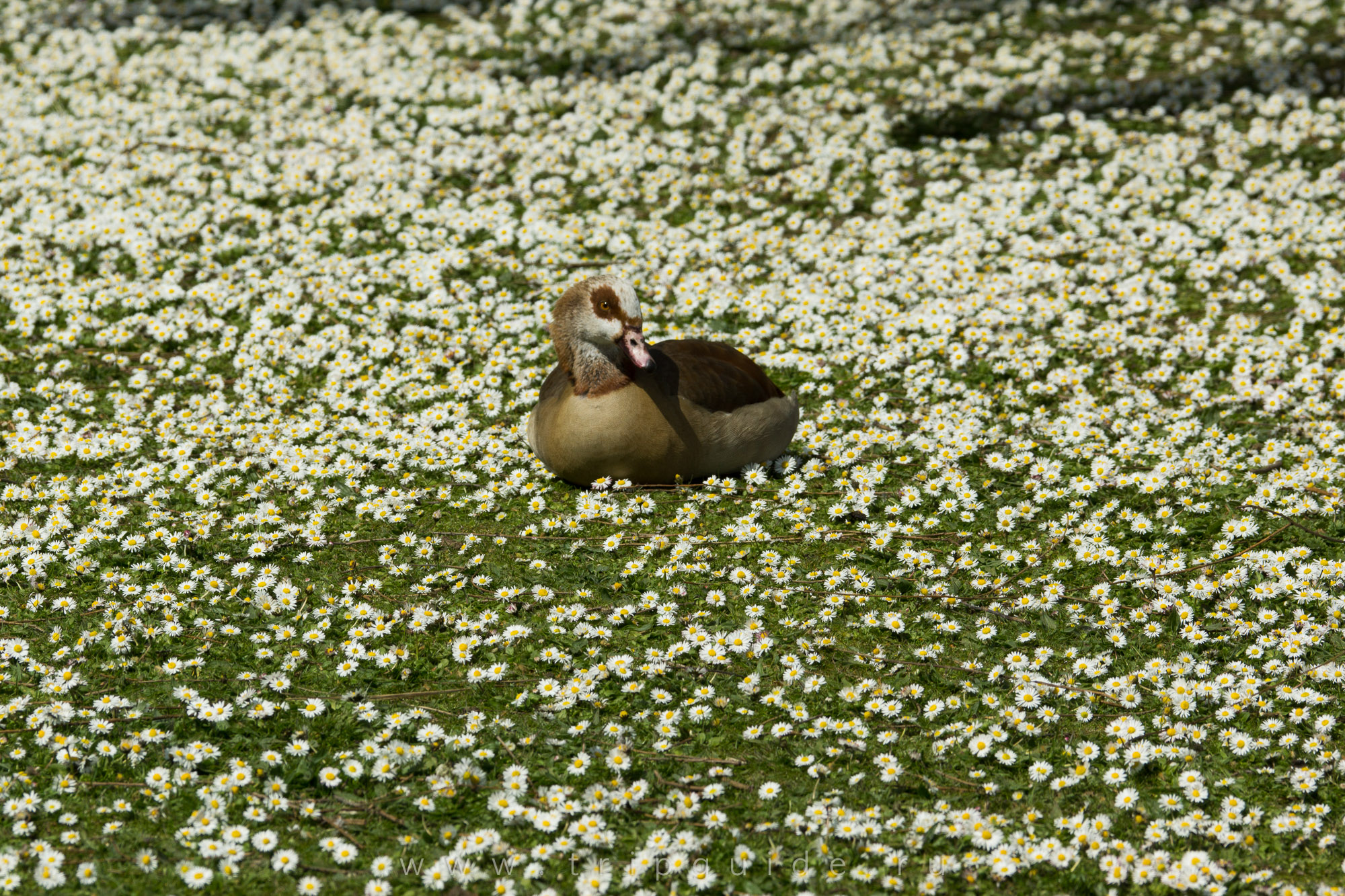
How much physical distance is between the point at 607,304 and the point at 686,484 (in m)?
1.78

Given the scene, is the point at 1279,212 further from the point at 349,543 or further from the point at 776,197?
the point at 349,543

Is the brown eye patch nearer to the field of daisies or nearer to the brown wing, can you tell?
the brown wing

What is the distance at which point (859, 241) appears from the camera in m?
14.8

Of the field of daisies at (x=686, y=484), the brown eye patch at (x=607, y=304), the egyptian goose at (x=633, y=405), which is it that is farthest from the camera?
the egyptian goose at (x=633, y=405)

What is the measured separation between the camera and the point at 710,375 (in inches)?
391

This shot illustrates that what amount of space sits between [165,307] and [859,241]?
830 centimetres

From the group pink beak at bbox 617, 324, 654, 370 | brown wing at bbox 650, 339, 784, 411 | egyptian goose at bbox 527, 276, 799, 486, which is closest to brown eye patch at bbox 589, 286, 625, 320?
egyptian goose at bbox 527, 276, 799, 486

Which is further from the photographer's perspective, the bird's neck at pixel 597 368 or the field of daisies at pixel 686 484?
the bird's neck at pixel 597 368

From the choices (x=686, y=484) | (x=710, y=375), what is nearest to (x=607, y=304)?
(x=710, y=375)

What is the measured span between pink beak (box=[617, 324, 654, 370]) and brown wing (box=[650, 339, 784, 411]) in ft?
1.54

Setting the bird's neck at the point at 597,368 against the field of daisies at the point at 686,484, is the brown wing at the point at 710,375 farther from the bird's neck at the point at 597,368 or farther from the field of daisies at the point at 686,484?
the field of daisies at the point at 686,484

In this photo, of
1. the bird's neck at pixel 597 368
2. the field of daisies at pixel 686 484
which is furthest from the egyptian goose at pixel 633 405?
the field of daisies at pixel 686 484

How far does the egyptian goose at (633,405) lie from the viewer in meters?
9.49

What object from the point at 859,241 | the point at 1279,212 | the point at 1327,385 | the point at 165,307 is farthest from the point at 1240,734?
the point at 165,307
